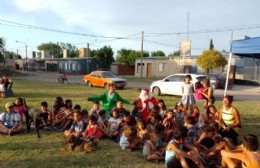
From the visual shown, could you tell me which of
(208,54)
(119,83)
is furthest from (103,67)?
(119,83)

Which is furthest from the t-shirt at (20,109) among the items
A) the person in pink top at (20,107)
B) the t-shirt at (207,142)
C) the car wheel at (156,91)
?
the car wheel at (156,91)

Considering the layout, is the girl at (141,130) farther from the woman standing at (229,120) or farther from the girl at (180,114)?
the woman standing at (229,120)

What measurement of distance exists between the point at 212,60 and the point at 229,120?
3072 cm

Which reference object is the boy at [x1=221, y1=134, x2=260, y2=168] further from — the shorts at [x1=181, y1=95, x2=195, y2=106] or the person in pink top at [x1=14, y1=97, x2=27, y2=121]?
the person in pink top at [x1=14, y1=97, x2=27, y2=121]

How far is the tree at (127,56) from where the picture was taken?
69250mm

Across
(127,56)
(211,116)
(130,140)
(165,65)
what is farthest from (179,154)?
(127,56)

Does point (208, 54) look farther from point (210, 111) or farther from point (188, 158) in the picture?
point (188, 158)

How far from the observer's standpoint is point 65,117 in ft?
31.9

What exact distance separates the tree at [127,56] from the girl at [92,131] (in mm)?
59535

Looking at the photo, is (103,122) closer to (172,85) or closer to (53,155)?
(53,155)

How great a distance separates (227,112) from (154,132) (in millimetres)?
2020

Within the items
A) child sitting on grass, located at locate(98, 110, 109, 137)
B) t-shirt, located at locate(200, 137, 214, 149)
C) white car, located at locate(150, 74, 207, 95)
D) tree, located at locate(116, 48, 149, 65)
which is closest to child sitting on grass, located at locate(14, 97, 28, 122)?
child sitting on grass, located at locate(98, 110, 109, 137)

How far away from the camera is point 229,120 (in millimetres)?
8148

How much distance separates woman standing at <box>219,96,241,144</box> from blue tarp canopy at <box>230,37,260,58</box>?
2.79 meters
